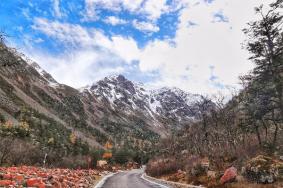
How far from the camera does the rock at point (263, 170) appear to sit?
22.1 metres

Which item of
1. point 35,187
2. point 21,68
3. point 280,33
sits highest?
point 280,33

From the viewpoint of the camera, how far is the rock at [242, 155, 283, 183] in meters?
22.1

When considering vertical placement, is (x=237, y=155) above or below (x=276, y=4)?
below

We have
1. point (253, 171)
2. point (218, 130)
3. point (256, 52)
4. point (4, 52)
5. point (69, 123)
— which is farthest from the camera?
point (69, 123)

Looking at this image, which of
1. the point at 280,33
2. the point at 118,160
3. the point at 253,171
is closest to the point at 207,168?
the point at 253,171

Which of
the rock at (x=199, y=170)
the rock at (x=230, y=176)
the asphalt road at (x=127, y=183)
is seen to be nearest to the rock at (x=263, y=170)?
the rock at (x=230, y=176)

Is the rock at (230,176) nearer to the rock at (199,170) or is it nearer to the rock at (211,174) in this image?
the rock at (211,174)

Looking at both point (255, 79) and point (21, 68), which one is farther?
point (255, 79)

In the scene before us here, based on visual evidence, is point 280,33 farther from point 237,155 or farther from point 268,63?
point 237,155

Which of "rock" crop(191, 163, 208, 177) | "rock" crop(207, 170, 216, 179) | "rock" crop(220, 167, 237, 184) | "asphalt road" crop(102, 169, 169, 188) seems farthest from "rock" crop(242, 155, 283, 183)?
"rock" crop(191, 163, 208, 177)

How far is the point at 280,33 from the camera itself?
118 feet

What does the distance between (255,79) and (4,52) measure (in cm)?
2433

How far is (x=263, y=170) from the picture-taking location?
22.6 m

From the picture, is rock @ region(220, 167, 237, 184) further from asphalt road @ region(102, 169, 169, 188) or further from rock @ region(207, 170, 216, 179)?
asphalt road @ region(102, 169, 169, 188)
